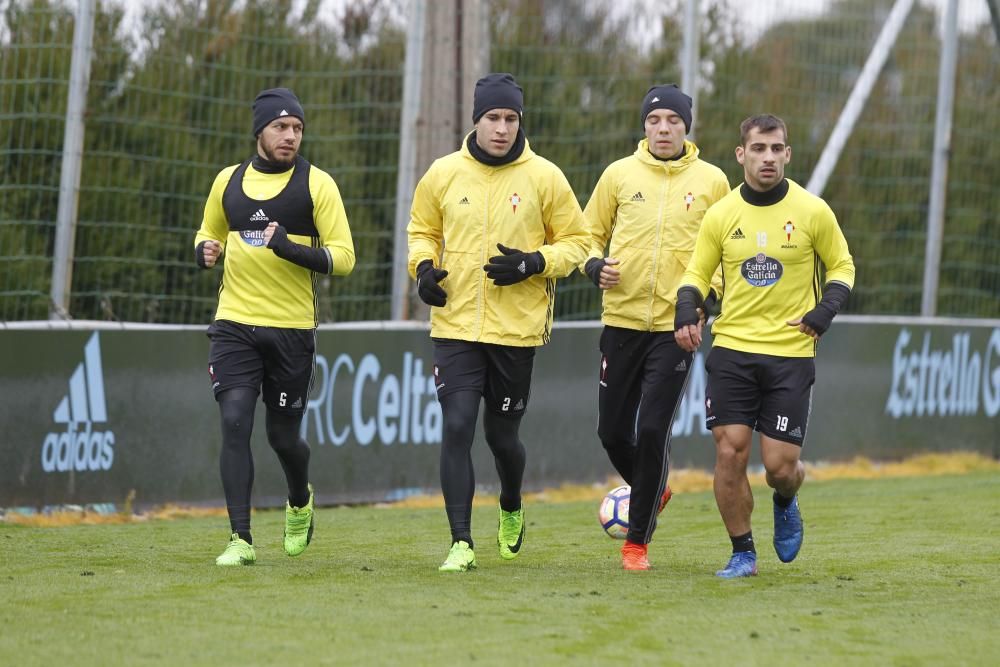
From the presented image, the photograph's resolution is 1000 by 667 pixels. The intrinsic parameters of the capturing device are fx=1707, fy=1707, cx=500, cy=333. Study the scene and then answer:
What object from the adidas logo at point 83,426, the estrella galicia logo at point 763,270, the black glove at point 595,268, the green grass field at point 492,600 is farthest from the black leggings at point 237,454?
the adidas logo at point 83,426

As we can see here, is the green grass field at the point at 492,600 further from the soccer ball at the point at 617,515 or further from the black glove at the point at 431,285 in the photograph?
the black glove at the point at 431,285

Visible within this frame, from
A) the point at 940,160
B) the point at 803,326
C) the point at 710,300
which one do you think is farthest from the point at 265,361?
the point at 940,160

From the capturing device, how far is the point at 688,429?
1348cm

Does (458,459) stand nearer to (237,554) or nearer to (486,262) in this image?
(486,262)

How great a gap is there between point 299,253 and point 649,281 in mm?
1688

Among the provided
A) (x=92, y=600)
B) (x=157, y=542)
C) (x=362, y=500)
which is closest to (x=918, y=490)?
(x=362, y=500)

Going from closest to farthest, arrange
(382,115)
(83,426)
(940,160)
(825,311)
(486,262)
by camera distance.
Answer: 1. (825,311)
2. (486,262)
3. (83,426)
4. (382,115)
5. (940,160)

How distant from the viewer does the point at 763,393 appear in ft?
24.6

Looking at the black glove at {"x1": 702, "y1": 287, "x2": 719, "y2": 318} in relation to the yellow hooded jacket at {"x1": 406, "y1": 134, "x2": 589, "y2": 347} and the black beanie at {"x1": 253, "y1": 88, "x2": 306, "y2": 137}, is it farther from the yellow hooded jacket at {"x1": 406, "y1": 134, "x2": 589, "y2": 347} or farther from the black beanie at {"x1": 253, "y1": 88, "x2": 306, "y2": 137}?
the black beanie at {"x1": 253, "y1": 88, "x2": 306, "y2": 137}

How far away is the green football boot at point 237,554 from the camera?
761cm

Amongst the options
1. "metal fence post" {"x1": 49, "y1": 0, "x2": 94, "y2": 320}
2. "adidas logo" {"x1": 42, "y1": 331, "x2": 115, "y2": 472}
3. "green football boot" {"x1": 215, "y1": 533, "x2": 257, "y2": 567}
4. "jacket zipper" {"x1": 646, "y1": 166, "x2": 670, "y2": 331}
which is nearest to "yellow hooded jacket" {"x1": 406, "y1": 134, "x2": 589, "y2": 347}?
"jacket zipper" {"x1": 646, "y1": 166, "x2": 670, "y2": 331}

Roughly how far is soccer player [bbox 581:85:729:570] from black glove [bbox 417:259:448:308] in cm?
75

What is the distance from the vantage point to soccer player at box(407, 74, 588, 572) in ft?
25.3

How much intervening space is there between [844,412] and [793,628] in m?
8.46
